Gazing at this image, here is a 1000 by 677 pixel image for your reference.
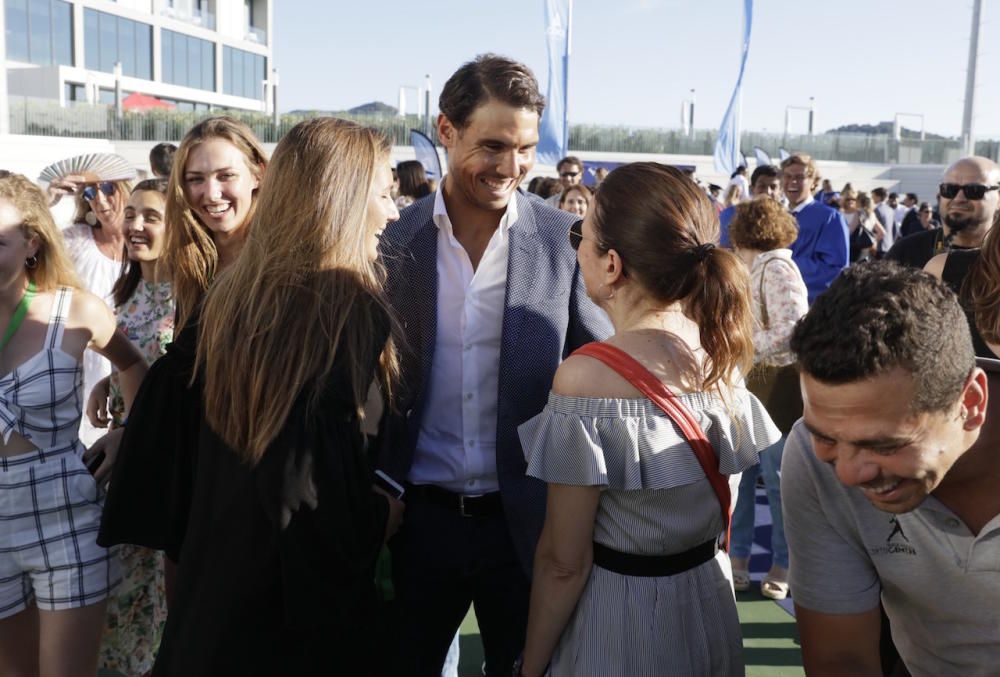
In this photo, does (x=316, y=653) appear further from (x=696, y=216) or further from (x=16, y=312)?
(x=16, y=312)

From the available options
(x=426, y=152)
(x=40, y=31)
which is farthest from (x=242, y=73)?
(x=426, y=152)

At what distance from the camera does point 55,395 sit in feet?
8.69

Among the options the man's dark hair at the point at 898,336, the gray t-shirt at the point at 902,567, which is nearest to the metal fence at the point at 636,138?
the gray t-shirt at the point at 902,567

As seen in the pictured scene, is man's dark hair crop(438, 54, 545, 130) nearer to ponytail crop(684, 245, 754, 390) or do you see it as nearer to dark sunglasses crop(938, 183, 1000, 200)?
ponytail crop(684, 245, 754, 390)

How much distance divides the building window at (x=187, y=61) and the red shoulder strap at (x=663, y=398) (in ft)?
186

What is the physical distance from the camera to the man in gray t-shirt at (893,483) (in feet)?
4.56

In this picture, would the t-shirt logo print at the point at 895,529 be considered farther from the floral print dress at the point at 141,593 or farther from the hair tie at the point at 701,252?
the floral print dress at the point at 141,593

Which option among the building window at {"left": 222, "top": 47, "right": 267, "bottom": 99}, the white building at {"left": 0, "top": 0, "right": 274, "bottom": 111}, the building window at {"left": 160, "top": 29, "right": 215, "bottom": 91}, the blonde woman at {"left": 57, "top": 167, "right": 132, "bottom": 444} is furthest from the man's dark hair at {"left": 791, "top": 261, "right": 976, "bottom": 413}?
the building window at {"left": 222, "top": 47, "right": 267, "bottom": 99}

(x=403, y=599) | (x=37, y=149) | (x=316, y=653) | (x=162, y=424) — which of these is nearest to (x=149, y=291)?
(x=162, y=424)

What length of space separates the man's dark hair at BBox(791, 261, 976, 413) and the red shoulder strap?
0.47 meters

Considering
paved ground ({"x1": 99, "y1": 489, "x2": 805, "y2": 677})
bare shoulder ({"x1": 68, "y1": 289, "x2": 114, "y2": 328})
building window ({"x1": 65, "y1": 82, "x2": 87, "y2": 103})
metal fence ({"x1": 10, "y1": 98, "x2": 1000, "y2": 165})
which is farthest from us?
building window ({"x1": 65, "y1": 82, "x2": 87, "y2": 103})

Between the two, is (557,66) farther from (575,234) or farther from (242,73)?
(242,73)

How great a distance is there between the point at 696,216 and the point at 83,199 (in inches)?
165

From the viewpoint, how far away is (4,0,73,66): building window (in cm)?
4400
